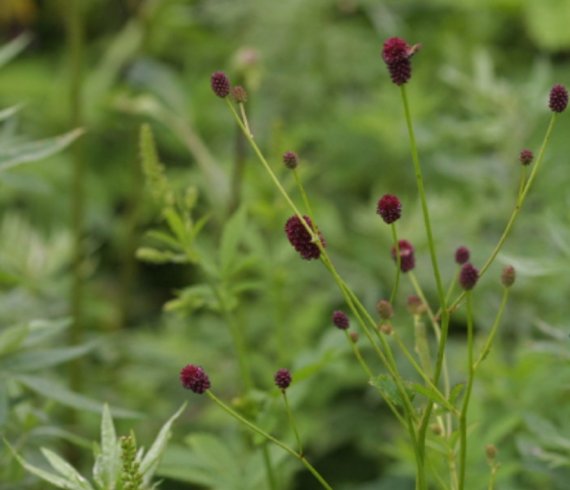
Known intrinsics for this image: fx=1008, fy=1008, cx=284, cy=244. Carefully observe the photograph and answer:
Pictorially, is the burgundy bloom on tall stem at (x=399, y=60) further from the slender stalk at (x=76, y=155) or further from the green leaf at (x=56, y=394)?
the slender stalk at (x=76, y=155)

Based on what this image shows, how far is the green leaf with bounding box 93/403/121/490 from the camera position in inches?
32.6

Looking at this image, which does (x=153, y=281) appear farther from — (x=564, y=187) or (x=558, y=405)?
(x=558, y=405)

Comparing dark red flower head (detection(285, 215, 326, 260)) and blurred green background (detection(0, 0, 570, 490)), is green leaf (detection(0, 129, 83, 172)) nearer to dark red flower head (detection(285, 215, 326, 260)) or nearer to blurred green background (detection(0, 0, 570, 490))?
blurred green background (detection(0, 0, 570, 490))

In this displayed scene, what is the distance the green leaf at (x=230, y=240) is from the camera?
1086mm

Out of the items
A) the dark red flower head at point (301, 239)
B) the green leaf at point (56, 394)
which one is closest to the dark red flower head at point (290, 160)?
the dark red flower head at point (301, 239)

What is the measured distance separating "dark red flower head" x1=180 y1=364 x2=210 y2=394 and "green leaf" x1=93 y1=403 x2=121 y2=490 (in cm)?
12

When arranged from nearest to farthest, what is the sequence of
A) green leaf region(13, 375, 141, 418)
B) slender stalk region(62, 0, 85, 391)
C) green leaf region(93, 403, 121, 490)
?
green leaf region(93, 403, 121, 490)
green leaf region(13, 375, 141, 418)
slender stalk region(62, 0, 85, 391)

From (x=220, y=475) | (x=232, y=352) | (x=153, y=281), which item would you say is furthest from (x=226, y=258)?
(x=153, y=281)

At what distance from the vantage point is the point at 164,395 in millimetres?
1875

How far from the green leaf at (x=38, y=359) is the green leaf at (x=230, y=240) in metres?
0.17

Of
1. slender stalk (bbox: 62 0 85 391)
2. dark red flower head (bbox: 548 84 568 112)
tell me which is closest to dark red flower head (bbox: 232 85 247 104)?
dark red flower head (bbox: 548 84 568 112)

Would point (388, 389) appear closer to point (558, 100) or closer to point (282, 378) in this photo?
point (282, 378)

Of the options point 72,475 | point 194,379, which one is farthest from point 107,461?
point 194,379

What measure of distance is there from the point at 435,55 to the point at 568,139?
1.78 feet
